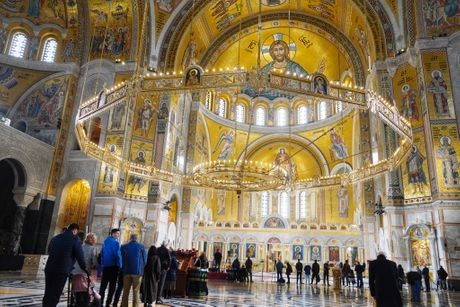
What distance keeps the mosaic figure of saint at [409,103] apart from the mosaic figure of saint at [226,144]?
43.5 ft

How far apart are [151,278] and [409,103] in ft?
44.2

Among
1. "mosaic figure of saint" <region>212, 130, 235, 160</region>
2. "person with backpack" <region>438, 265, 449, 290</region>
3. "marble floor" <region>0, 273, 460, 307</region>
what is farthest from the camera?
"mosaic figure of saint" <region>212, 130, 235, 160</region>

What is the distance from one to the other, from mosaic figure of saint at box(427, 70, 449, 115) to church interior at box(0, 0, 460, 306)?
0.18 ft

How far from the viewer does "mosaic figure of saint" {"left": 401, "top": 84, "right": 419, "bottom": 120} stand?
14.7m

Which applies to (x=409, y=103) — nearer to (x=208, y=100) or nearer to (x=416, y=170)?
(x=416, y=170)

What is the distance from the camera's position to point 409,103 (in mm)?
15000

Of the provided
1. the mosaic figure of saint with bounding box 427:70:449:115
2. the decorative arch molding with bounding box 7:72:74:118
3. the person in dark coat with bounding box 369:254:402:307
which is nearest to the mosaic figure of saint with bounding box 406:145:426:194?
the mosaic figure of saint with bounding box 427:70:449:115

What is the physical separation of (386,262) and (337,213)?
21598 mm

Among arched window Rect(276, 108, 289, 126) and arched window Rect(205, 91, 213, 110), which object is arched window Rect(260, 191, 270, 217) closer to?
arched window Rect(276, 108, 289, 126)

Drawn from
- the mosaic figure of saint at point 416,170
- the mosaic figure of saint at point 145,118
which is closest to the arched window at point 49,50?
the mosaic figure of saint at point 145,118

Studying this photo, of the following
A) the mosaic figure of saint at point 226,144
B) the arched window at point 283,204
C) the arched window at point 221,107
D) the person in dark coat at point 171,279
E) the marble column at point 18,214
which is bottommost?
the person in dark coat at point 171,279

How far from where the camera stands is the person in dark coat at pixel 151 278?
Result: 6.04 meters

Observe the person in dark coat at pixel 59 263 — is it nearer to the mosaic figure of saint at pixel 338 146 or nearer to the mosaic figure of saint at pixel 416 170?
the mosaic figure of saint at pixel 416 170

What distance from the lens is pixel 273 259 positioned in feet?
75.3
